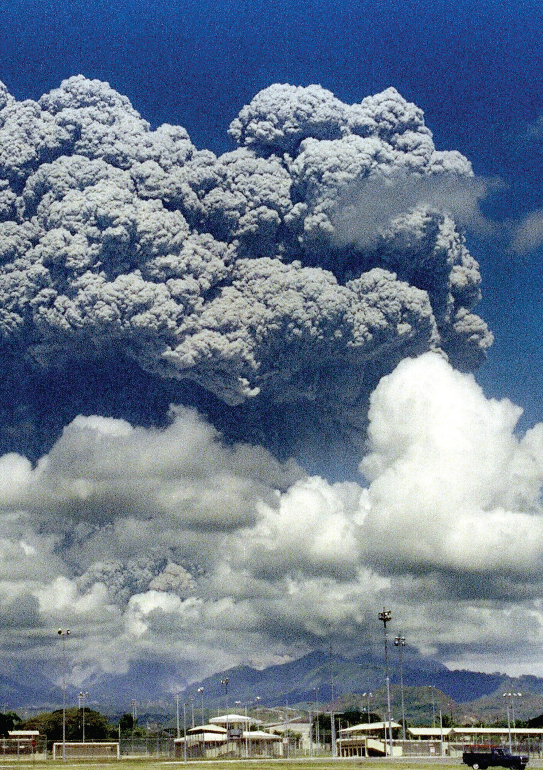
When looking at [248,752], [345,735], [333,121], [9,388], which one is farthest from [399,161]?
[345,735]

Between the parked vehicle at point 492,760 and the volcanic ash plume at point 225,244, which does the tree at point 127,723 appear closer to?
the volcanic ash plume at point 225,244

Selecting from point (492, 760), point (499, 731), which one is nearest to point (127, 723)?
point (499, 731)

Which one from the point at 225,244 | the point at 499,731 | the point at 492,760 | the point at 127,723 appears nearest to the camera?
the point at 492,760

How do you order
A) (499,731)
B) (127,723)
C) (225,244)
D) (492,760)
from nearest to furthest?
(492,760), (225,244), (499,731), (127,723)

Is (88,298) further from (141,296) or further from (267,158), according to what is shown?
(267,158)

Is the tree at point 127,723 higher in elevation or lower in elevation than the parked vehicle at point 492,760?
Answer: higher

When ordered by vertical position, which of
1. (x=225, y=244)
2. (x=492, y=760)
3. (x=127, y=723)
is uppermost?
(x=225, y=244)

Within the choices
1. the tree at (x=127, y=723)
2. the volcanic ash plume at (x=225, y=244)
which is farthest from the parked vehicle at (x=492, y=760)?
the tree at (x=127, y=723)

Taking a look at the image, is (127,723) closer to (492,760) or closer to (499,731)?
(499,731)

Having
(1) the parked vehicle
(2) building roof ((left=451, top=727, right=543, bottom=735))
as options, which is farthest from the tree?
(1) the parked vehicle
